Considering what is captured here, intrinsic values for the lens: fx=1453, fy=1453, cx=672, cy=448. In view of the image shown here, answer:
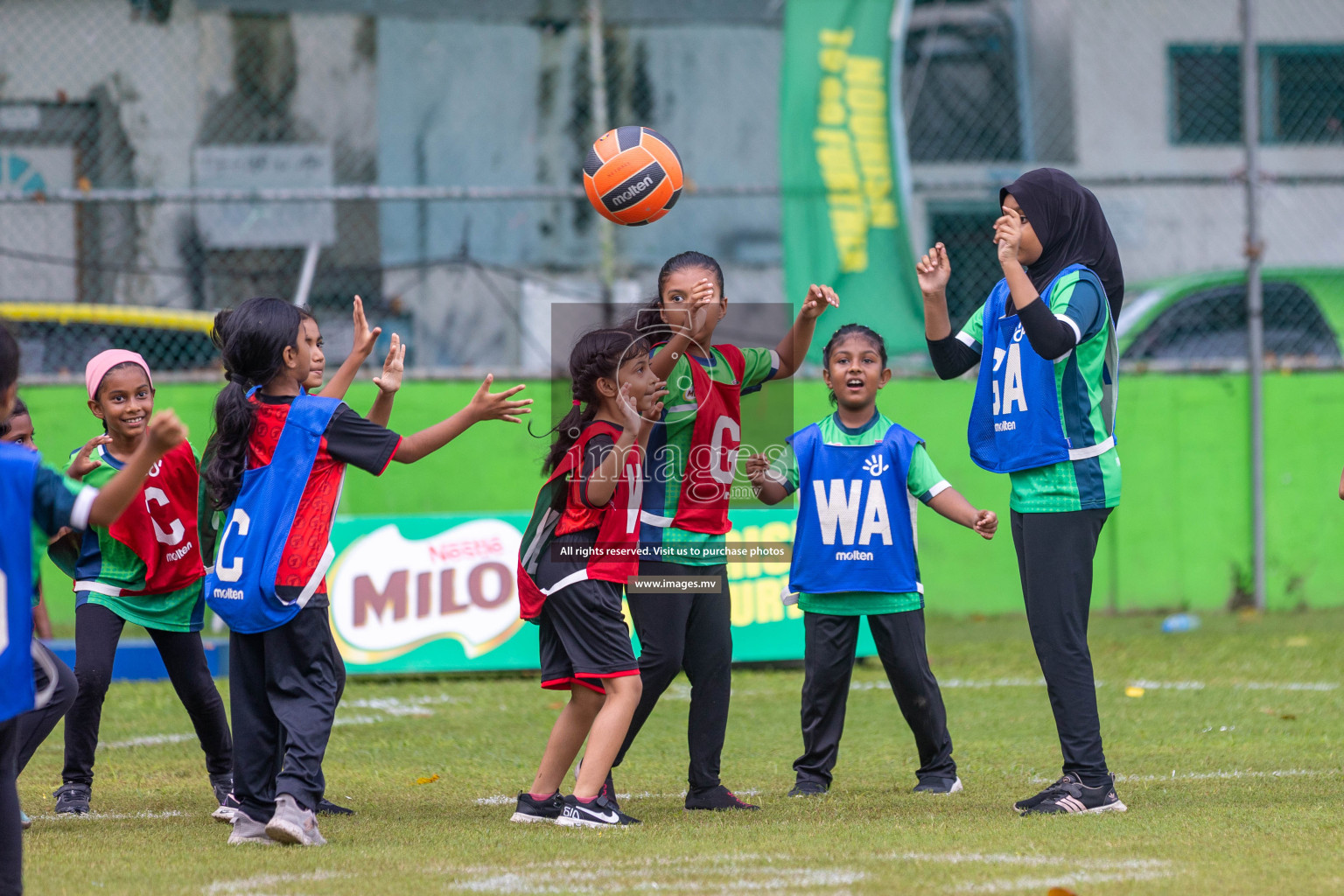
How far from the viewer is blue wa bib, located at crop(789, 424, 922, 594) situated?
5.43 meters

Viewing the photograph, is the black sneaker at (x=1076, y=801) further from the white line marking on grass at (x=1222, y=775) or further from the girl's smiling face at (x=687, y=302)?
the girl's smiling face at (x=687, y=302)

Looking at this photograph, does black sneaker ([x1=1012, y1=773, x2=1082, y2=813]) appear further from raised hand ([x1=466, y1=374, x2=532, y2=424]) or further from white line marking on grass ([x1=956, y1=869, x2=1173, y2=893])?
raised hand ([x1=466, y1=374, x2=532, y2=424])

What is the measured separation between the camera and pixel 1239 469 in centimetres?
1062

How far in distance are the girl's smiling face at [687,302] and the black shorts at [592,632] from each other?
3.01 feet

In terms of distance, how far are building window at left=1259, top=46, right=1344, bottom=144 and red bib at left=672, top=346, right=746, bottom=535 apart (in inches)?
432

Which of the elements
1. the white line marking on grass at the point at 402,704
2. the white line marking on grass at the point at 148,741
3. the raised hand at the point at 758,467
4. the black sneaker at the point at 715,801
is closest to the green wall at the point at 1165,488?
the white line marking on grass at the point at 402,704

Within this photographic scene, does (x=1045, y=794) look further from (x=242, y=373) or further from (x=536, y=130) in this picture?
(x=536, y=130)

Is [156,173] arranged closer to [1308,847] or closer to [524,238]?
[524,238]

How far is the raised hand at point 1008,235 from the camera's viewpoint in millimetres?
4688

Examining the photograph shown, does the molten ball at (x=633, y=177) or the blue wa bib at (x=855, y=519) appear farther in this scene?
the molten ball at (x=633, y=177)

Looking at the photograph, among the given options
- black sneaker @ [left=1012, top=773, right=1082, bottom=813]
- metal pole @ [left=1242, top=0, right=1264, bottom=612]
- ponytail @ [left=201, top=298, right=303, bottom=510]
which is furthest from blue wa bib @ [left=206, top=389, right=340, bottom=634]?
metal pole @ [left=1242, top=0, right=1264, bottom=612]

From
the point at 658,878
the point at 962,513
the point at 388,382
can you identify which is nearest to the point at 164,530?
the point at 388,382

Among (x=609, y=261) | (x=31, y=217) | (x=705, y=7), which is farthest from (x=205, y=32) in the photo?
A: (x=609, y=261)

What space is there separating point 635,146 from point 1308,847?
3.61 m
